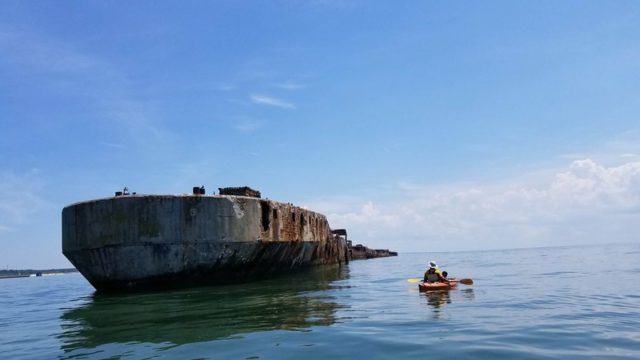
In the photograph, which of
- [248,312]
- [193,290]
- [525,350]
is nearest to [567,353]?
[525,350]

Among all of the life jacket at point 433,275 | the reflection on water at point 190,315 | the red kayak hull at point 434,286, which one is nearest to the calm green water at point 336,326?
the reflection on water at point 190,315

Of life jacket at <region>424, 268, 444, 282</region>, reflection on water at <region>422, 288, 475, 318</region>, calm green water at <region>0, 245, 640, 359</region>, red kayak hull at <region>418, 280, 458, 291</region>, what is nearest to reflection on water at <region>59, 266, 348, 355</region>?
calm green water at <region>0, 245, 640, 359</region>

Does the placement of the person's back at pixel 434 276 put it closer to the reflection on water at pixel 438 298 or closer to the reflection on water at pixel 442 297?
the reflection on water at pixel 442 297

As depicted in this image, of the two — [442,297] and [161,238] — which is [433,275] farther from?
[161,238]

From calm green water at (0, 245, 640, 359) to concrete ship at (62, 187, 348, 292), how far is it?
1342mm

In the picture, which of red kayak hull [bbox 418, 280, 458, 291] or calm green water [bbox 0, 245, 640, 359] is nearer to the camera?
calm green water [bbox 0, 245, 640, 359]

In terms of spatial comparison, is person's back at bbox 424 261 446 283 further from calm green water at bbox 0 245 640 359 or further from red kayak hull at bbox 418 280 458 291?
calm green water at bbox 0 245 640 359

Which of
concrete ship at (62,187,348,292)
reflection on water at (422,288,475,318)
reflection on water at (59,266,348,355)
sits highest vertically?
concrete ship at (62,187,348,292)

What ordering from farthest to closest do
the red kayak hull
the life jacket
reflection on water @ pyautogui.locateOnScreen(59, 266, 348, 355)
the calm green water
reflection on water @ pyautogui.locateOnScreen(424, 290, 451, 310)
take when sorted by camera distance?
the life jacket < the red kayak hull < reflection on water @ pyautogui.locateOnScreen(424, 290, 451, 310) < reflection on water @ pyautogui.locateOnScreen(59, 266, 348, 355) < the calm green water

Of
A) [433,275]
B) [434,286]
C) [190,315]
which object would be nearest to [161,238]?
[190,315]

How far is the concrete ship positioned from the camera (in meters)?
15.3

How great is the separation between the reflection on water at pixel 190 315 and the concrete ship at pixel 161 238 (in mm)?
778

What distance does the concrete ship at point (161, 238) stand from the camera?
1528 centimetres

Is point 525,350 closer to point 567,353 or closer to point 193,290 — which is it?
point 567,353
